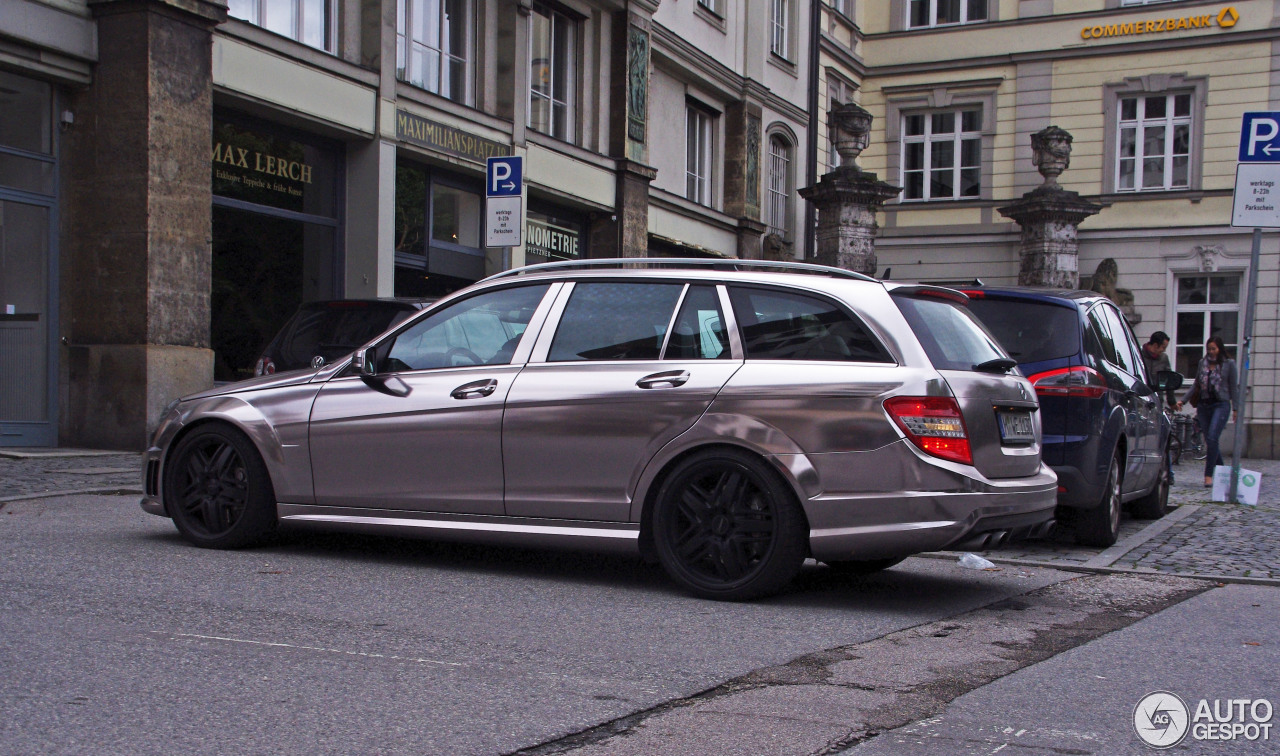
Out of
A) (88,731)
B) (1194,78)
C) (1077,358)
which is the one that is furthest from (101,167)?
(1194,78)

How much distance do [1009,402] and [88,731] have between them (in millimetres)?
4195

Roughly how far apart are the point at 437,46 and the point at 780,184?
1347 cm

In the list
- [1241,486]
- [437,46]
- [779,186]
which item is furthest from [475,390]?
[779,186]

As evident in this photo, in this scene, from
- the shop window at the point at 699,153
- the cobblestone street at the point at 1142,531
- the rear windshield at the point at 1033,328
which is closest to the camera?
the cobblestone street at the point at 1142,531

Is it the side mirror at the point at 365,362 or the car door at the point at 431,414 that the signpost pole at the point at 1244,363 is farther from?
the side mirror at the point at 365,362

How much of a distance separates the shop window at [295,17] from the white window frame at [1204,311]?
20290 millimetres

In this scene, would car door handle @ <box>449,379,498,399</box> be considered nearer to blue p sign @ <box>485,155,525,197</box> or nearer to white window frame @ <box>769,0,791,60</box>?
blue p sign @ <box>485,155,525,197</box>

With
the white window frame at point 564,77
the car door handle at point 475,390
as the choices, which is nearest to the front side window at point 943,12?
the white window frame at point 564,77

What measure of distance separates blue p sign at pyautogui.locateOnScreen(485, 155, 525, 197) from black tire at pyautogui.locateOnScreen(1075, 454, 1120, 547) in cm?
604

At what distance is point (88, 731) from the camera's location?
3.57 meters

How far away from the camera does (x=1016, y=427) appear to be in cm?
619

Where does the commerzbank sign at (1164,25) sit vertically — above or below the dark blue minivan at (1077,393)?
above

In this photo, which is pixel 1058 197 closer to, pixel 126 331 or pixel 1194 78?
pixel 1194 78

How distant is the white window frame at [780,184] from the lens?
3006 centimetres
